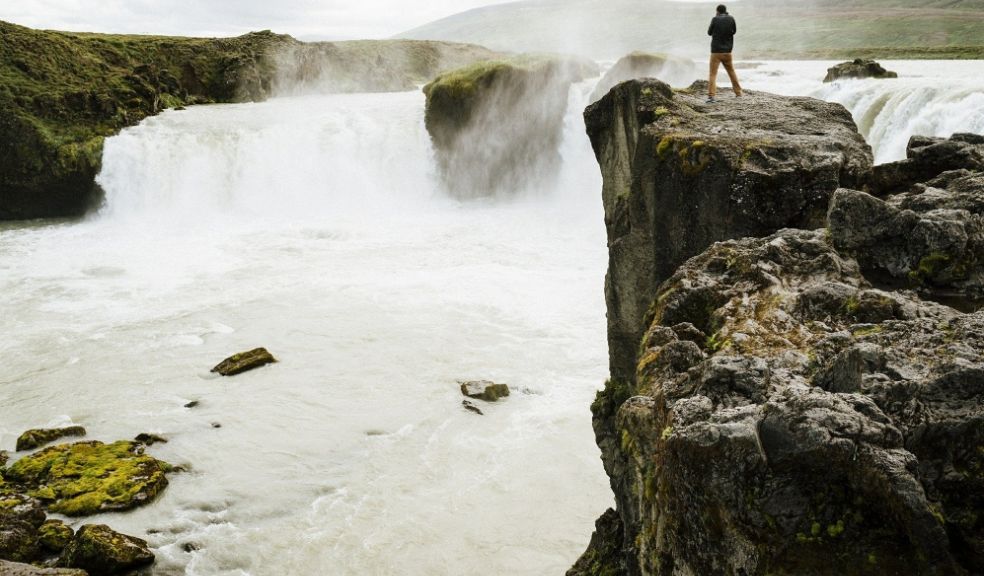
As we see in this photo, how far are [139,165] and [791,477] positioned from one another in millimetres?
35212

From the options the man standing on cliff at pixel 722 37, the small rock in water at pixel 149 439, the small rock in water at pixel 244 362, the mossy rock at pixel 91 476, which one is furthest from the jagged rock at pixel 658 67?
the mossy rock at pixel 91 476

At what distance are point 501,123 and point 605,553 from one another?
2924cm

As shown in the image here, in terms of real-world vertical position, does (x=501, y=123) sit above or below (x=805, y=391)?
above

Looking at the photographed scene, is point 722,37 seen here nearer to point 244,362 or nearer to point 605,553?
point 605,553

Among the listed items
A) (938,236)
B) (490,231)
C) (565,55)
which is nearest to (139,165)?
(490,231)

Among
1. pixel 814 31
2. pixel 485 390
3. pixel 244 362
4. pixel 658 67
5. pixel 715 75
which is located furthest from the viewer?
pixel 814 31

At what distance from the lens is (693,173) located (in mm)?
8469

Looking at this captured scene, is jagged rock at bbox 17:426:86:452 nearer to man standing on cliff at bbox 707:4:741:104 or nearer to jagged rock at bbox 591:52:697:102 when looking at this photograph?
man standing on cliff at bbox 707:4:741:104

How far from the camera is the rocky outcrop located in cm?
3394

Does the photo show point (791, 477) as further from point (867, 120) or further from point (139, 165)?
point (139, 165)

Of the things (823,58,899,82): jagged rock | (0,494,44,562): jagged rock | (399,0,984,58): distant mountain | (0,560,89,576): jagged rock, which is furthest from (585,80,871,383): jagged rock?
(399,0,984,58): distant mountain

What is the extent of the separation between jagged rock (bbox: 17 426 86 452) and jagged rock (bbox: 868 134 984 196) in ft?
43.4

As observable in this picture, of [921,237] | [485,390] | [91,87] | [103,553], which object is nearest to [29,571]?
[103,553]

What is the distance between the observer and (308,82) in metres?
52.7
